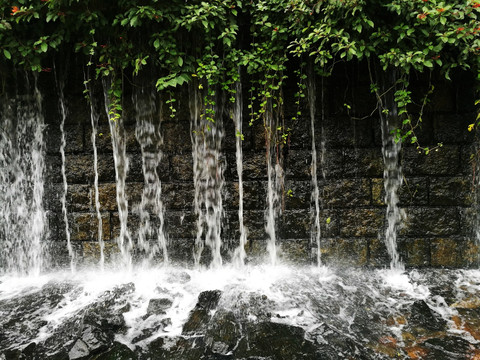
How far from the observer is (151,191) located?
472 centimetres

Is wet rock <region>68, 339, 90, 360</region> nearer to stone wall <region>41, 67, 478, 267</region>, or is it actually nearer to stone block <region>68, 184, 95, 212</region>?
stone wall <region>41, 67, 478, 267</region>

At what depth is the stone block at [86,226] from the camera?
4766 millimetres

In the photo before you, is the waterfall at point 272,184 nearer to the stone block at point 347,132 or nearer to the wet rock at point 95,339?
the stone block at point 347,132

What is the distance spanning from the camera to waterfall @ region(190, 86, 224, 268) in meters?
4.59

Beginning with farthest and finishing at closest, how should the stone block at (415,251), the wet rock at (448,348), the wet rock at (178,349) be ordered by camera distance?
1. the stone block at (415,251)
2. the wet rock at (178,349)
3. the wet rock at (448,348)

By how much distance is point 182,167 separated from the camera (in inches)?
184

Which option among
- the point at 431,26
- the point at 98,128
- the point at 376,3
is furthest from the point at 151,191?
the point at 431,26

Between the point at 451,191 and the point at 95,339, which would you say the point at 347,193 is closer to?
the point at 451,191

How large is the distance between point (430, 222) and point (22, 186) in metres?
5.87

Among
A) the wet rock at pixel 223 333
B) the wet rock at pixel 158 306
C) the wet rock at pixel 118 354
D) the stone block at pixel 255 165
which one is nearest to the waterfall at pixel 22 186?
the wet rock at pixel 158 306

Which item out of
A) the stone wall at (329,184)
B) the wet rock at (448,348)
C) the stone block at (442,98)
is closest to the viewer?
the wet rock at (448,348)

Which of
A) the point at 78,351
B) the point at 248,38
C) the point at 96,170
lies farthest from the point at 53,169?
the point at 248,38

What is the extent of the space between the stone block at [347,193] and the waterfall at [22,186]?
4.16m

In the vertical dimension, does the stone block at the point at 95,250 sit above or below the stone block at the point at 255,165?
below
